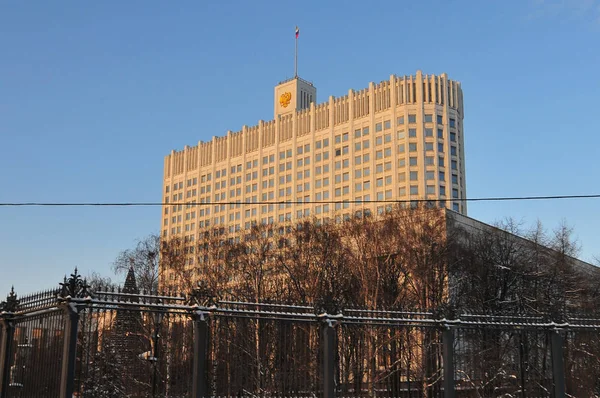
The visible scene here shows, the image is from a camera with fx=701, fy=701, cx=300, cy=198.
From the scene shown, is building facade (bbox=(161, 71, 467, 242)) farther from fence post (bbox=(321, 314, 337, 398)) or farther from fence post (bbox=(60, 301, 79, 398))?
fence post (bbox=(60, 301, 79, 398))

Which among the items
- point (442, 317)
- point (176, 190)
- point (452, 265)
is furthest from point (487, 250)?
point (176, 190)

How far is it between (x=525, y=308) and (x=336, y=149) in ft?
275

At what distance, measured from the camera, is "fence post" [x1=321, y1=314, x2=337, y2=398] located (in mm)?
13398

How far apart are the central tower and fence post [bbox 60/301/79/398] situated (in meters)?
123

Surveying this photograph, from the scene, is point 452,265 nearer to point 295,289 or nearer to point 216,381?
point 295,289

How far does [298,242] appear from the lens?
55.7m

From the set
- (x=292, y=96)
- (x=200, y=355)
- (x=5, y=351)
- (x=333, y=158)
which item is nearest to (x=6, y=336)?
(x=5, y=351)

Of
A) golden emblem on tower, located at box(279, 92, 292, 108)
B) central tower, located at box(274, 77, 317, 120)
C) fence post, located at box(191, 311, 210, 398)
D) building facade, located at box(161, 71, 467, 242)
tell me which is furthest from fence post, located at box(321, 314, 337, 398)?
golden emblem on tower, located at box(279, 92, 292, 108)

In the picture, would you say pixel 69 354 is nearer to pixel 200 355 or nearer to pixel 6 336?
pixel 200 355

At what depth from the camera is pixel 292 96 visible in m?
136

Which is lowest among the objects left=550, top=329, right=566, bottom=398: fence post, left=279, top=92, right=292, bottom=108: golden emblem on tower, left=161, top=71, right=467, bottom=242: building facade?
left=550, top=329, right=566, bottom=398: fence post

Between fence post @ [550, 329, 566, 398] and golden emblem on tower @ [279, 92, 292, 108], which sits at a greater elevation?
golden emblem on tower @ [279, 92, 292, 108]

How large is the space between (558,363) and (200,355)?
8.38 meters

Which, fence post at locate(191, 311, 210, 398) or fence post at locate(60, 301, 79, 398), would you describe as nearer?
fence post at locate(60, 301, 79, 398)
